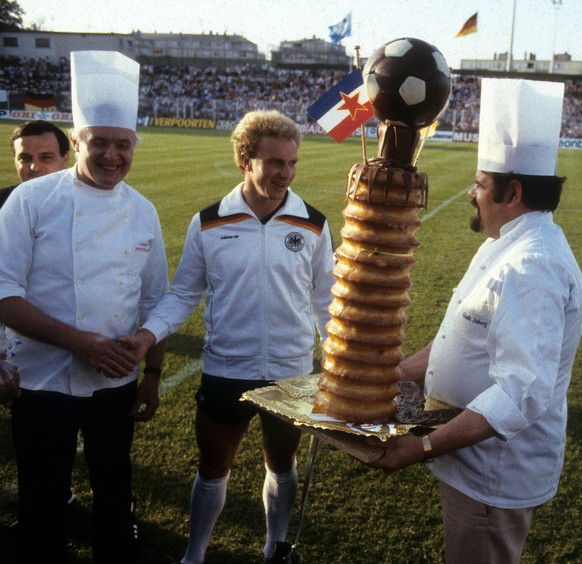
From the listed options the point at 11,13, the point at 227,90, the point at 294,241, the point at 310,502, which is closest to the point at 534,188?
the point at 294,241

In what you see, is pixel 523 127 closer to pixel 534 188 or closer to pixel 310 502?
pixel 534 188

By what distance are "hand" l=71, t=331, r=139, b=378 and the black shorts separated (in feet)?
1.89

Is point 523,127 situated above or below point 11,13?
below

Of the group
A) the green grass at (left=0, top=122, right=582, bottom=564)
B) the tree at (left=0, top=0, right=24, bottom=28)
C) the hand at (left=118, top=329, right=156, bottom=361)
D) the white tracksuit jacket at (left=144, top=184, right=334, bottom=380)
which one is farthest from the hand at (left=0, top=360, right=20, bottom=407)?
the tree at (left=0, top=0, right=24, bottom=28)

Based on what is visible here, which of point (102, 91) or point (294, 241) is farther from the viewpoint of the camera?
point (294, 241)

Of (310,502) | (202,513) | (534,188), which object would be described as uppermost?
(534,188)

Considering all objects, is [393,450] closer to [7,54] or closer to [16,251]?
[16,251]

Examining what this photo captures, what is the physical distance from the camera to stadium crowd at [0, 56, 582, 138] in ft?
154

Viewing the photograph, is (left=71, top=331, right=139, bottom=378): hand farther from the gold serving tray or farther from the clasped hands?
the gold serving tray

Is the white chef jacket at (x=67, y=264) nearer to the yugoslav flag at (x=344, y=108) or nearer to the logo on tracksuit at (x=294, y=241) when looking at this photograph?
the logo on tracksuit at (x=294, y=241)

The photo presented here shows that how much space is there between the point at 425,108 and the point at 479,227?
2.27 feet

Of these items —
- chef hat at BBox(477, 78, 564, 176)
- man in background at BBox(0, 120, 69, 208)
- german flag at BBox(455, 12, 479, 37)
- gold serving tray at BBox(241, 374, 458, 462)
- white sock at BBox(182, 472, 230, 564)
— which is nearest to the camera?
gold serving tray at BBox(241, 374, 458, 462)

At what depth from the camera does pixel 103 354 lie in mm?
2801

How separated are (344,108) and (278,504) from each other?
2.08m
